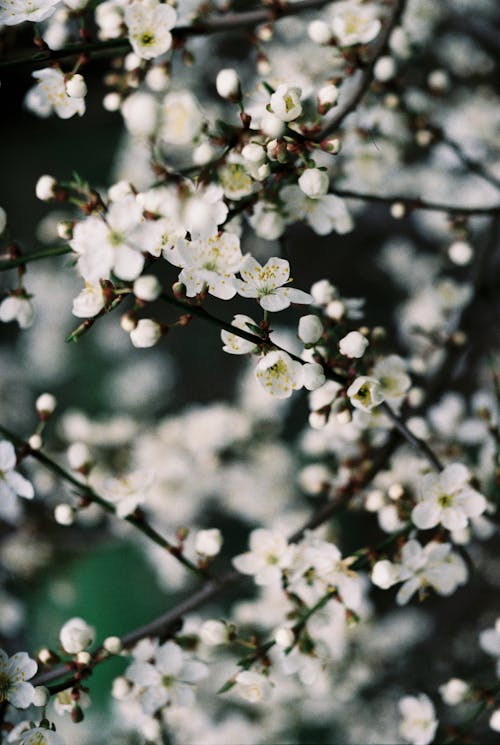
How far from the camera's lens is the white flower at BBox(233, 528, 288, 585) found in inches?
50.7

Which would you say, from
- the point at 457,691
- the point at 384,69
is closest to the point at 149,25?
the point at 384,69

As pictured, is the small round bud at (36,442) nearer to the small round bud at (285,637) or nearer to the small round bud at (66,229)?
the small round bud at (66,229)

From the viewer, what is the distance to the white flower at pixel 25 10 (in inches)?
44.3

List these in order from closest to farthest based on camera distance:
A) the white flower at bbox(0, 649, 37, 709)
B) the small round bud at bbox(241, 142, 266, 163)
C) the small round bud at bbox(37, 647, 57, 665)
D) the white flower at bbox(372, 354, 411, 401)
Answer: the small round bud at bbox(241, 142, 266, 163), the white flower at bbox(0, 649, 37, 709), the small round bud at bbox(37, 647, 57, 665), the white flower at bbox(372, 354, 411, 401)

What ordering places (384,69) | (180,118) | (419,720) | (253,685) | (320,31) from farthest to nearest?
(384,69), (419,720), (320,31), (253,685), (180,118)

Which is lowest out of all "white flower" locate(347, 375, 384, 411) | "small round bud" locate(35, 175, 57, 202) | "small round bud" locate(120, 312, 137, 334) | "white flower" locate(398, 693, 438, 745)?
"white flower" locate(398, 693, 438, 745)

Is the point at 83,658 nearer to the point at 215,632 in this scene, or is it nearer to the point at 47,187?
the point at 215,632

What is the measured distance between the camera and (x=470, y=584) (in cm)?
246

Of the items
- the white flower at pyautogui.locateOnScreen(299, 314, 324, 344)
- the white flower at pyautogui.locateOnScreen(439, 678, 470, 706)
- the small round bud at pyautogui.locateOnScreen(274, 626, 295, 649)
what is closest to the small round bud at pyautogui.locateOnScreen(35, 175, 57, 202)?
the white flower at pyautogui.locateOnScreen(299, 314, 324, 344)

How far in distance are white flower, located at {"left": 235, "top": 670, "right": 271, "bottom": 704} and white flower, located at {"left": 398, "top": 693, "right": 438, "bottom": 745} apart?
1.23ft

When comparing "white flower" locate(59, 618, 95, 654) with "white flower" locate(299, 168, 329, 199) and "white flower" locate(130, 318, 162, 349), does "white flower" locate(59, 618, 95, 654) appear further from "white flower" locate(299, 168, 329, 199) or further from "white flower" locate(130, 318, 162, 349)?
"white flower" locate(299, 168, 329, 199)

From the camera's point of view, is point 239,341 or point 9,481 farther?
point 9,481

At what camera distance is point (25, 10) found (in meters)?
1.16

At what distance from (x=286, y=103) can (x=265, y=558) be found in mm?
730
